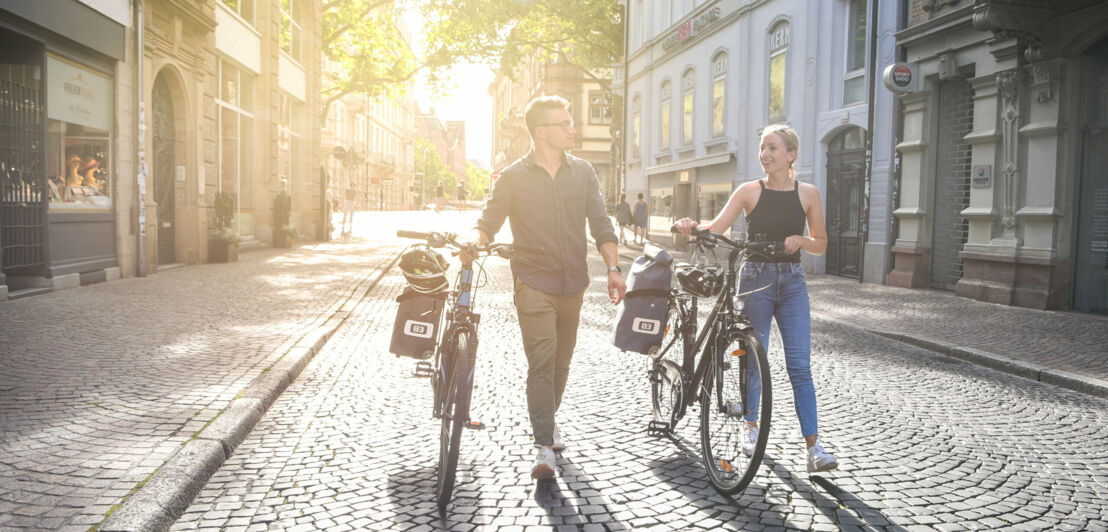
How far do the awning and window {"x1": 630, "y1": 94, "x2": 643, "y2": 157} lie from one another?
2551 millimetres

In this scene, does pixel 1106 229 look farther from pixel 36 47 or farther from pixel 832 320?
pixel 36 47

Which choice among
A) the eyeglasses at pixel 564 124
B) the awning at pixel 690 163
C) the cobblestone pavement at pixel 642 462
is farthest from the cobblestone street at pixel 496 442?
the awning at pixel 690 163

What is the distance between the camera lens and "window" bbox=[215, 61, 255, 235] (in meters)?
18.2

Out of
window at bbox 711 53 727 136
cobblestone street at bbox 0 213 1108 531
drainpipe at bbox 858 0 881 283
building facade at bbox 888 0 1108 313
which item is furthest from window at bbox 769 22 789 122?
cobblestone street at bbox 0 213 1108 531

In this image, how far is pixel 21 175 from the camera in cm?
1039

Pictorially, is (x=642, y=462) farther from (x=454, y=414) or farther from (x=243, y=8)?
(x=243, y=8)

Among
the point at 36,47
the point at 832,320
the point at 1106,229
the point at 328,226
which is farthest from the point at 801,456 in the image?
the point at 328,226

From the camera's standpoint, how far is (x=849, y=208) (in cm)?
1716

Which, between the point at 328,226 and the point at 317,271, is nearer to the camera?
the point at 317,271

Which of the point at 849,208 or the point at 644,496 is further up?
the point at 849,208

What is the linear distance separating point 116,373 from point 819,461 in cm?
464

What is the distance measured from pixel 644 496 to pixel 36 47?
9.96 metres

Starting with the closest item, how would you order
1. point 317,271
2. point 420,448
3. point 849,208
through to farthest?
1. point 420,448
2. point 317,271
3. point 849,208

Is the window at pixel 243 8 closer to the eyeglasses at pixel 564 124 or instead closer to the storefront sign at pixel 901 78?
the storefront sign at pixel 901 78
